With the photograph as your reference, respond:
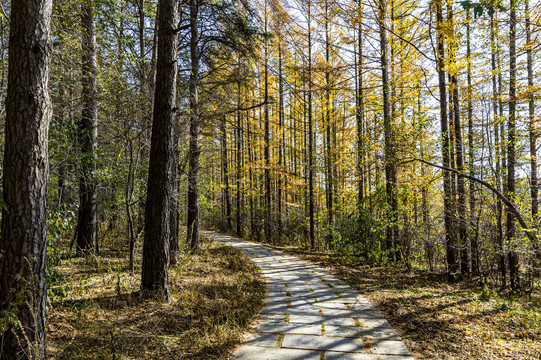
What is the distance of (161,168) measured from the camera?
4340mm

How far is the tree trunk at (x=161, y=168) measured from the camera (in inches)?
169

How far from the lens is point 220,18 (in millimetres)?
7637

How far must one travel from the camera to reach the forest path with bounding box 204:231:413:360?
2926 millimetres

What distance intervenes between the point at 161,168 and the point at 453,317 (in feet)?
16.1

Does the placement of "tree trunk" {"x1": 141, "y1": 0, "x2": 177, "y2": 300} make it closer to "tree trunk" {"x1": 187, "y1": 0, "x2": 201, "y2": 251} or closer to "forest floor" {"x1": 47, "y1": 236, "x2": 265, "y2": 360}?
"forest floor" {"x1": 47, "y1": 236, "x2": 265, "y2": 360}

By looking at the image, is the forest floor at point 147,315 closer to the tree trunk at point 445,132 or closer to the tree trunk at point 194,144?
the tree trunk at point 194,144

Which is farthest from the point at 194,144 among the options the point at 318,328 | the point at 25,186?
the point at 318,328

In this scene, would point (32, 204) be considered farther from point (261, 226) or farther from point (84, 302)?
point (261, 226)

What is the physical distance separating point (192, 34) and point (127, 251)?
6.69m

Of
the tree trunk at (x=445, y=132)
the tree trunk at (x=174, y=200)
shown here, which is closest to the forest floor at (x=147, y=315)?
the tree trunk at (x=174, y=200)

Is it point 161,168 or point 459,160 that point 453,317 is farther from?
point 161,168

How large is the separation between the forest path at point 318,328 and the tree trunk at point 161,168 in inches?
69.1

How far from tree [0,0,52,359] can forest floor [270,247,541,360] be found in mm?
3765

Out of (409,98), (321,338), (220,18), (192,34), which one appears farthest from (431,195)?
(192,34)
